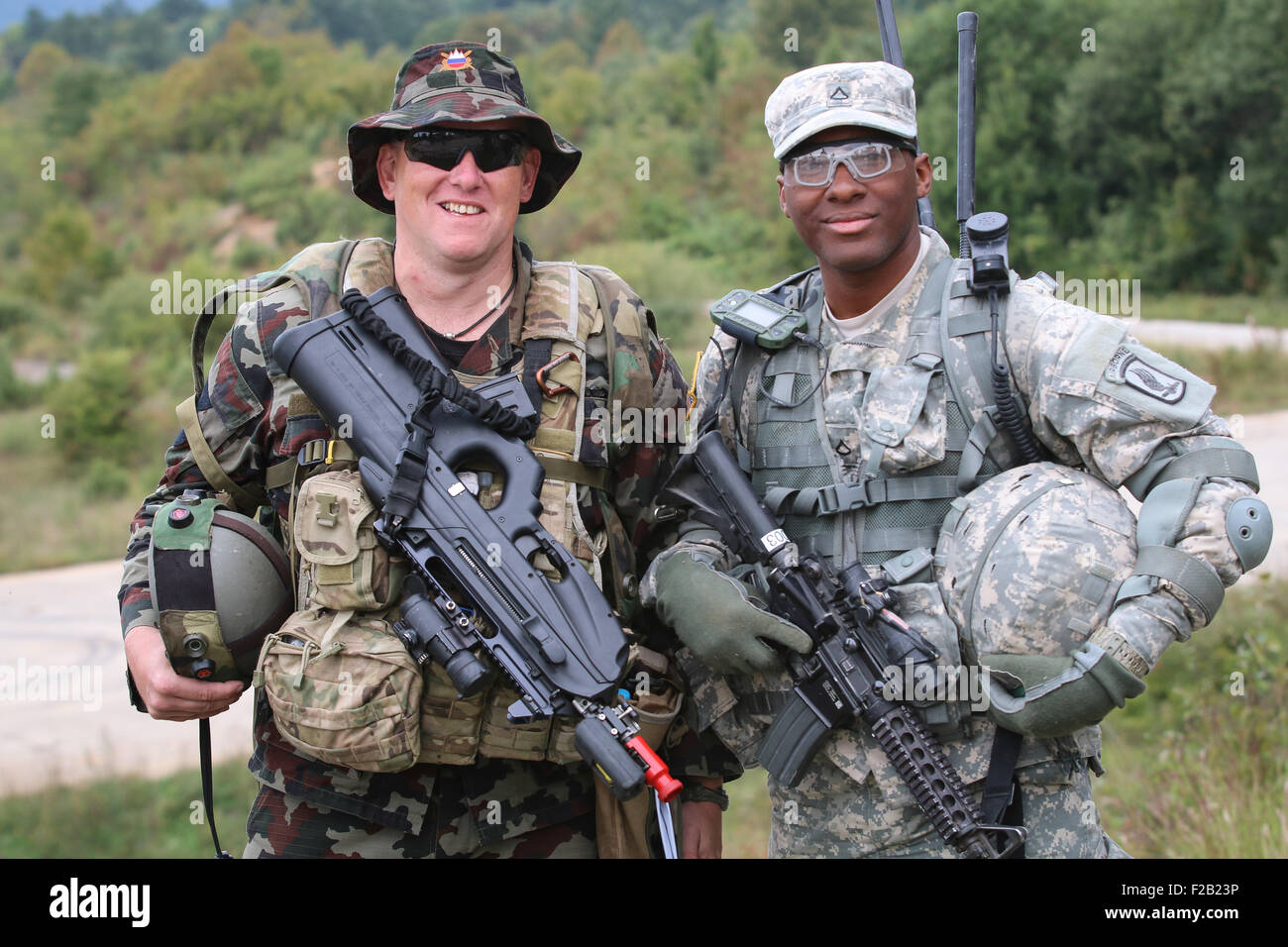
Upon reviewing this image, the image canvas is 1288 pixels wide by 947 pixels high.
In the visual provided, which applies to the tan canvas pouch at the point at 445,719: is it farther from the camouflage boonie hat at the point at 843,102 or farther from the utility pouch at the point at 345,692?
the camouflage boonie hat at the point at 843,102

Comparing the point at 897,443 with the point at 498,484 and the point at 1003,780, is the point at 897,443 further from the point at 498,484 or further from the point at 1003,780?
the point at 498,484

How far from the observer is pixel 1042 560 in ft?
8.61

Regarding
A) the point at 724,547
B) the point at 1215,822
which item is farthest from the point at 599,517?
the point at 1215,822

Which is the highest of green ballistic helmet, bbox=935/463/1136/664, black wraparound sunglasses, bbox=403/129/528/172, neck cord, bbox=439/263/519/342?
black wraparound sunglasses, bbox=403/129/528/172

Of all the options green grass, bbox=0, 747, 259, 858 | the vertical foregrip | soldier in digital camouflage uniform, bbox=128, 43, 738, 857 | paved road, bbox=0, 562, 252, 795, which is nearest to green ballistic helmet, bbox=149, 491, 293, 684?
soldier in digital camouflage uniform, bbox=128, 43, 738, 857

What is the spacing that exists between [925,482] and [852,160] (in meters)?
0.74

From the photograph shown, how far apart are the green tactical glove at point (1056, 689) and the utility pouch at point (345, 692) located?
49.7 inches

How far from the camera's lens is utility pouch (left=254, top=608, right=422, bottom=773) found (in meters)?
2.74

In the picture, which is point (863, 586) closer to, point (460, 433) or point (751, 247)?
point (460, 433)

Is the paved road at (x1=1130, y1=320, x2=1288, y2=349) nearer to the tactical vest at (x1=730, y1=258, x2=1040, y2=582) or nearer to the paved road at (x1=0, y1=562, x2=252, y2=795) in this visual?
the paved road at (x1=0, y1=562, x2=252, y2=795)

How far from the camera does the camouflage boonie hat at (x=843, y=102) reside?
2820mm

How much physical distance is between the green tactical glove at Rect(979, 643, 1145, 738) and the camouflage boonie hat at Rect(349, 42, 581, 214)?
157cm

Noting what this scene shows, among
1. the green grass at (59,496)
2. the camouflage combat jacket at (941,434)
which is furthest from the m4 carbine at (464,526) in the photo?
the green grass at (59,496)

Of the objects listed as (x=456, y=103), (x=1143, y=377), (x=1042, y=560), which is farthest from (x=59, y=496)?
(x=1143, y=377)
